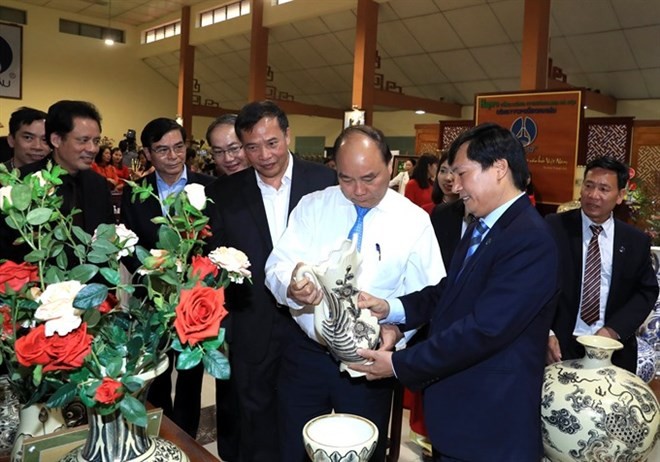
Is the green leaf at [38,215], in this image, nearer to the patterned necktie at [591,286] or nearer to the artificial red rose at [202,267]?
the artificial red rose at [202,267]

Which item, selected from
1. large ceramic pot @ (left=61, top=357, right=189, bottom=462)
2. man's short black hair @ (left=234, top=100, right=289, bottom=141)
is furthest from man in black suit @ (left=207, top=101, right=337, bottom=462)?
large ceramic pot @ (left=61, top=357, right=189, bottom=462)

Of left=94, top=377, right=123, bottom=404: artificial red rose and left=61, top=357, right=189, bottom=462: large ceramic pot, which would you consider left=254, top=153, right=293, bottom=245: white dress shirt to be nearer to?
left=61, top=357, right=189, bottom=462: large ceramic pot

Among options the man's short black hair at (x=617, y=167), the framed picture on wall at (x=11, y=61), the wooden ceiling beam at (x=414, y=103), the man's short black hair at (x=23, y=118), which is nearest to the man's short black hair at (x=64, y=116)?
the man's short black hair at (x=23, y=118)

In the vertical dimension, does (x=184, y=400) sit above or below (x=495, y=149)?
below

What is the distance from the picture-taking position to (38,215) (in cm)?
95

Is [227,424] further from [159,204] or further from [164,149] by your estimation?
[164,149]

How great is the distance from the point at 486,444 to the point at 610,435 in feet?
1.18

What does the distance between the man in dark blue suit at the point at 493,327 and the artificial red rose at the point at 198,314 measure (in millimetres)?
689

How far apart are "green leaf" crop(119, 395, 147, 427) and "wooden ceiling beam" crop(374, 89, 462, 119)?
31.1ft

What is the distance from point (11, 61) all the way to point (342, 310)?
50.3 ft

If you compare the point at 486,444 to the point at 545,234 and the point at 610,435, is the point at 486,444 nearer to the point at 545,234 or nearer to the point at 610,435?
the point at 610,435

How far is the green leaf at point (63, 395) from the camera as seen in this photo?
94 centimetres

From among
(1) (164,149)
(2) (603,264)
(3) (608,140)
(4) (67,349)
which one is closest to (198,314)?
(4) (67,349)

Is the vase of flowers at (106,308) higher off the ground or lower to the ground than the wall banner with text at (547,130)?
lower
